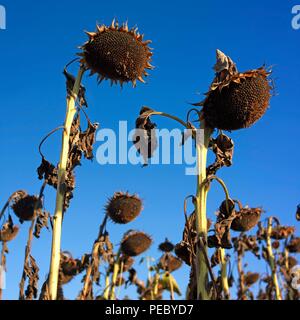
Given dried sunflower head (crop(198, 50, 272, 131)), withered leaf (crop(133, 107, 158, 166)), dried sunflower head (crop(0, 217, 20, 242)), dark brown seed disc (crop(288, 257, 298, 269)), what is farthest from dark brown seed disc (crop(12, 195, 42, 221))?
dark brown seed disc (crop(288, 257, 298, 269))

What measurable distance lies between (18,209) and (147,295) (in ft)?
22.7

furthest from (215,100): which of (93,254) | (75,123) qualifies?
(93,254)

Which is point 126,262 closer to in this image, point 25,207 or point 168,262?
point 168,262

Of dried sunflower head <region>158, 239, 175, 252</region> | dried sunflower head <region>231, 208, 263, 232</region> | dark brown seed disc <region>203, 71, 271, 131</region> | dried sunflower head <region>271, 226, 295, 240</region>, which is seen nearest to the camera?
dark brown seed disc <region>203, 71, 271, 131</region>

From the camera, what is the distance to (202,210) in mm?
4594

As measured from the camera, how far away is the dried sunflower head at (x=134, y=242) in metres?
10.5

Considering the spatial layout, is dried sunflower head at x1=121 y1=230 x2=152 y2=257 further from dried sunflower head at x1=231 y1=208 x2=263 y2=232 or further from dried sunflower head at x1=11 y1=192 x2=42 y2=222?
dried sunflower head at x1=11 y1=192 x2=42 y2=222

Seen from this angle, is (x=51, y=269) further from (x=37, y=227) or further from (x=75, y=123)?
(x=75, y=123)

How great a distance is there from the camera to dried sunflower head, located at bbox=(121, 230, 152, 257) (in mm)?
10469

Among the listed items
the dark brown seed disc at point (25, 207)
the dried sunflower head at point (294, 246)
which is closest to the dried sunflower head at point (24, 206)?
the dark brown seed disc at point (25, 207)

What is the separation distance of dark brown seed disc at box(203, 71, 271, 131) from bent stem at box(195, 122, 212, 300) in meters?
0.18

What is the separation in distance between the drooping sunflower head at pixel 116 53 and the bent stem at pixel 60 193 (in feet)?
0.91

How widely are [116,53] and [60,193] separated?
1.80 m
